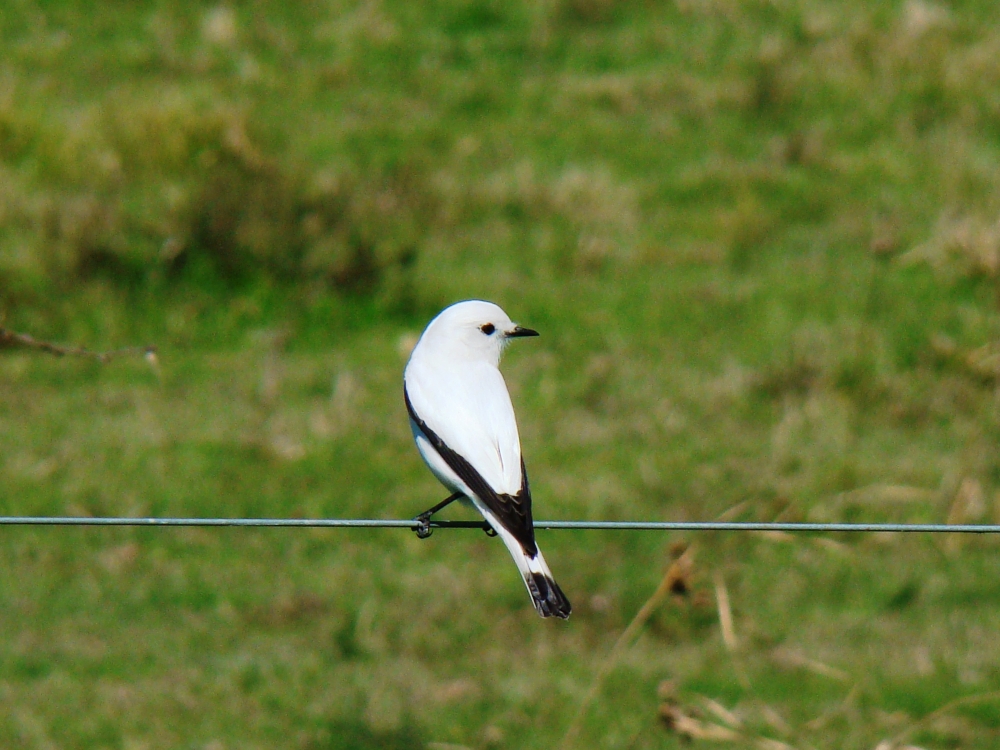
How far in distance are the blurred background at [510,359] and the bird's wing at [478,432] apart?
0.90 metres

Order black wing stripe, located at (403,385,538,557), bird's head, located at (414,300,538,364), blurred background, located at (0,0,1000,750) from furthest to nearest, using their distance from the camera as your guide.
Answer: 1. blurred background, located at (0,0,1000,750)
2. bird's head, located at (414,300,538,364)
3. black wing stripe, located at (403,385,538,557)

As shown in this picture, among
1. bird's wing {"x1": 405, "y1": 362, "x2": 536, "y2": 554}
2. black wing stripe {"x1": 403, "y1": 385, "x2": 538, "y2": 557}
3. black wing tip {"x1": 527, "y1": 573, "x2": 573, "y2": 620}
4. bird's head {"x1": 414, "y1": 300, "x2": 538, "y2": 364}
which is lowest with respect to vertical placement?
black wing tip {"x1": 527, "y1": 573, "x2": 573, "y2": 620}

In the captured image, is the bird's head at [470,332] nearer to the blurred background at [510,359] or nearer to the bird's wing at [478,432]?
the bird's wing at [478,432]

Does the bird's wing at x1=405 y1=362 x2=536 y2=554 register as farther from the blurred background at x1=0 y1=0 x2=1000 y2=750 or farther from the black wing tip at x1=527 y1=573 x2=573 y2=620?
the blurred background at x1=0 y1=0 x2=1000 y2=750

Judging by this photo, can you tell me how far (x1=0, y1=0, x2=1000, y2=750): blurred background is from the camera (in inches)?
290

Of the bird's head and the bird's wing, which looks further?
the bird's head

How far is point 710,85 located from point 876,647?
20.0 ft

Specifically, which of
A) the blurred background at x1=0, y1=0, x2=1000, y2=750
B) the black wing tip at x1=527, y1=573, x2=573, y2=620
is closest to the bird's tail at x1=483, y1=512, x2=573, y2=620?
the black wing tip at x1=527, y1=573, x2=573, y2=620

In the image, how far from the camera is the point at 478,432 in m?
5.21

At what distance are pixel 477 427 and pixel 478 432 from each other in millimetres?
26

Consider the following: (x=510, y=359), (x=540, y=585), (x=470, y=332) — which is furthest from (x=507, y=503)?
(x=510, y=359)

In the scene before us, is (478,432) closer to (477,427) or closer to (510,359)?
(477,427)

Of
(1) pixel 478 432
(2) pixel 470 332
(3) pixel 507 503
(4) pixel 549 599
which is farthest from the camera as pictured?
(2) pixel 470 332

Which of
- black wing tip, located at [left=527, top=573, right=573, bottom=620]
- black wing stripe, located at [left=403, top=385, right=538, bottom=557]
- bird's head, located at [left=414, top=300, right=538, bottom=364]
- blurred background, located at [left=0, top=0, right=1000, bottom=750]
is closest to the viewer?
black wing tip, located at [left=527, top=573, right=573, bottom=620]
